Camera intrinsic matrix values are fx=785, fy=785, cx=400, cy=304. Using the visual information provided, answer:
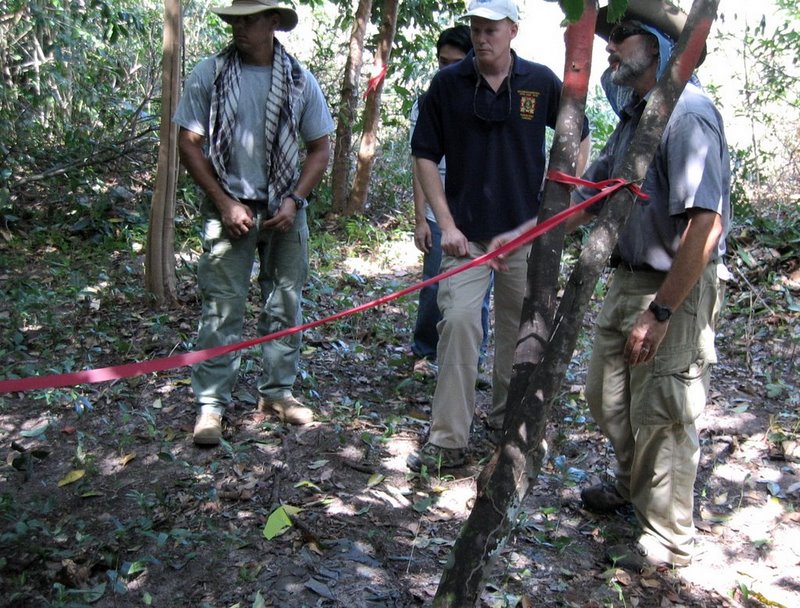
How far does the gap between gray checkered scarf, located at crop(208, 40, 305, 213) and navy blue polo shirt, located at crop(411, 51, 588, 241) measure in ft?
2.16

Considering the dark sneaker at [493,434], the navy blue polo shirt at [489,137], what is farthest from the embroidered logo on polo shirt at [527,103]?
the dark sneaker at [493,434]

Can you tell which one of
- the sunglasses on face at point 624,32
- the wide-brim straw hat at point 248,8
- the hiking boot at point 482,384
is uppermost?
the sunglasses on face at point 624,32

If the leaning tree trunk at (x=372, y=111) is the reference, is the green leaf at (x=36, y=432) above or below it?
below

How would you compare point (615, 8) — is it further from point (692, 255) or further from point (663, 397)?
point (663, 397)

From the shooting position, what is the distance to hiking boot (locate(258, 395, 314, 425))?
4285 millimetres

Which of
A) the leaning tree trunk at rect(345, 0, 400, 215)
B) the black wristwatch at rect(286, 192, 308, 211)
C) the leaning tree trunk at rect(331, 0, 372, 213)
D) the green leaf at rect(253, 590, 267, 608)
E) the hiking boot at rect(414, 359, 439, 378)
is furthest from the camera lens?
the leaning tree trunk at rect(331, 0, 372, 213)

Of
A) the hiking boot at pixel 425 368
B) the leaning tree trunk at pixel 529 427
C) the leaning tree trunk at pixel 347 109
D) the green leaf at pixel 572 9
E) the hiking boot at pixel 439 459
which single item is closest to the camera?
the green leaf at pixel 572 9

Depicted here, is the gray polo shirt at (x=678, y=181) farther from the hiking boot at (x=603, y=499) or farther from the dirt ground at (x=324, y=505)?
the dirt ground at (x=324, y=505)

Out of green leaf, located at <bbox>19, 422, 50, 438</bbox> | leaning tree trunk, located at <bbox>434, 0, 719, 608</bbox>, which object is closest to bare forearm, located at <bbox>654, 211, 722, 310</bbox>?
leaning tree trunk, located at <bbox>434, 0, 719, 608</bbox>

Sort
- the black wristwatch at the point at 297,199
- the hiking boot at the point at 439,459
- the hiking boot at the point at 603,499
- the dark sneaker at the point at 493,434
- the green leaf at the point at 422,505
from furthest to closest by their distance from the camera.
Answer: the dark sneaker at the point at 493,434 → the black wristwatch at the point at 297,199 → the hiking boot at the point at 439,459 → the hiking boot at the point at 603,499 → the green leaf at the point at 422,505

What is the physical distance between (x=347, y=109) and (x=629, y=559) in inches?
253

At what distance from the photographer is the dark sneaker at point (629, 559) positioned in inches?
129

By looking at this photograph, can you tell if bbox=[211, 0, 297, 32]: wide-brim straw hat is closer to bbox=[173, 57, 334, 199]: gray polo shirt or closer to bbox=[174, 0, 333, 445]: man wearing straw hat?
bbox=[174, 0, 333, 445]: man wearing straw hat

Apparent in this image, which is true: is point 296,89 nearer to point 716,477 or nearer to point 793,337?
point 716,477
